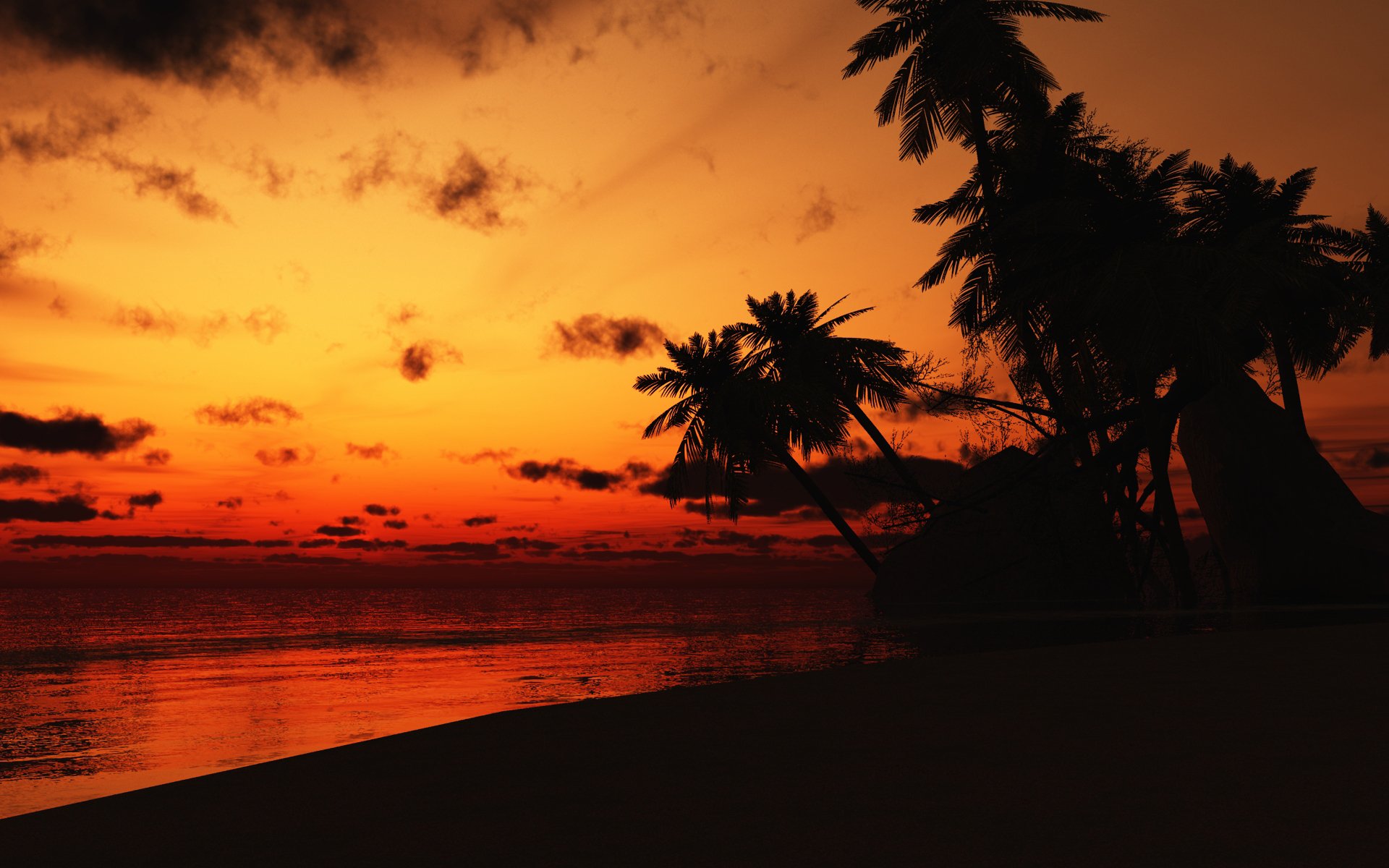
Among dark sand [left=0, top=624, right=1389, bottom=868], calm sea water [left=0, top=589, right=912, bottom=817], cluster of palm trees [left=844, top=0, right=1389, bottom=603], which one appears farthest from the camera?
cluster of palm trees [left=844, top=0, right=1389, bottom=603]

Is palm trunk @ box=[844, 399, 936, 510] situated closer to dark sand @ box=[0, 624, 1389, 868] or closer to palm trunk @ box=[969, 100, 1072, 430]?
palm trunk @ box=[969, 100, 1072, 430]

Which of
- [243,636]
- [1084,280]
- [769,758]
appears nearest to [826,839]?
[769,758]

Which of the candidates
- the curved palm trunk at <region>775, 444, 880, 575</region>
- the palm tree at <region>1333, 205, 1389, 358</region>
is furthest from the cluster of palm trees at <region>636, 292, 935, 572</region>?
the palm tree at <region>1333, 205, 1389, 358</region>

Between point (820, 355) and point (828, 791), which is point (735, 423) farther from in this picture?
point (828, 791)

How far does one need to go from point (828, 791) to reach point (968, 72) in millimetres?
22358

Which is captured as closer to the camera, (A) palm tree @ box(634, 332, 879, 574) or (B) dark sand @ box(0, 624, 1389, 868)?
(B) dark sand @ box(0, 624, 1389, 868)

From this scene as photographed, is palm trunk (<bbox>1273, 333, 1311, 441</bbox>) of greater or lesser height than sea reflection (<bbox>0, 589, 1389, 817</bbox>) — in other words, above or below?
above

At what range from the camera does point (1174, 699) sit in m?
7.38

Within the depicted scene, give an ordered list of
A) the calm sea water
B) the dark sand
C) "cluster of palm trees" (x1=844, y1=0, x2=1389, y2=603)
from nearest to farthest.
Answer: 1. the dark sand
2. the calm sea water
3. "cluster of palm trees" (x1=844, y1=0, x2=1389, y2=603)

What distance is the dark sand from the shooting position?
12.9 ft

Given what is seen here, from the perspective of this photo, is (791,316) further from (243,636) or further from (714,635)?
(243,636)

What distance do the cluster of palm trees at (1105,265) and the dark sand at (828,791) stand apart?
632 inches

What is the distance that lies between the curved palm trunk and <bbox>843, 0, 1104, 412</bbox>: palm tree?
1026cm

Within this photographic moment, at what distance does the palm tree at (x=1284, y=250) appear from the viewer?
83.0 feet
